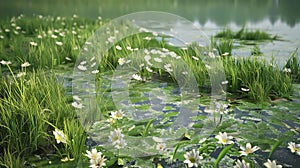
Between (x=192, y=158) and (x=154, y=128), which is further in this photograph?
(x=154, y=128)

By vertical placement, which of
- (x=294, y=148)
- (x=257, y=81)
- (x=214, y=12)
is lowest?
(x=294, y=148)

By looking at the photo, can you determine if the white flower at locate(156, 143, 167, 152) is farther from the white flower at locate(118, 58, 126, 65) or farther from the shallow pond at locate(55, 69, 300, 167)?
the white flower at locate(118, 58, 126, 65)

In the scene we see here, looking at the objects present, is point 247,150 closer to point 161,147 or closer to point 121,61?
point 161,147

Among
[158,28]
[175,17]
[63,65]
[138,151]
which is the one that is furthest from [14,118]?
[175,17]

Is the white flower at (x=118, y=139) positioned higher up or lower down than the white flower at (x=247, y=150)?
higher up

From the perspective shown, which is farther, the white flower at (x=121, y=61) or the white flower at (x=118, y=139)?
the white flower at (x=121, y=61)

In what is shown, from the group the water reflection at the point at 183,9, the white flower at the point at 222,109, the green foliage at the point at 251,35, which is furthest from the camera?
the water reflection at the point at 183,9

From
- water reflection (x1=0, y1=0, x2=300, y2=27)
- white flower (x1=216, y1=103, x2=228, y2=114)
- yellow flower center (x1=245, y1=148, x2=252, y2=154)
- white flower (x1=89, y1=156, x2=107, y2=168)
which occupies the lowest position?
yellow flower center (x1=245, y1=148, x2=252, y2=154)

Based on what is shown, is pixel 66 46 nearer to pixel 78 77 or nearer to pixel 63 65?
pixel 63 65

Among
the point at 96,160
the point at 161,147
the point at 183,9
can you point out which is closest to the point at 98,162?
the point at 96,160

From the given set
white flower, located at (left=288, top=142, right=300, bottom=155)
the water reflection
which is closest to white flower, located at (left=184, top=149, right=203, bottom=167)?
white flower, located at (left=288, top=142, right=300, bottom=155)

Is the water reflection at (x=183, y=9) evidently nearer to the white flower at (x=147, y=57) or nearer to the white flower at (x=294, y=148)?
the white flower at (x=147, y=57)

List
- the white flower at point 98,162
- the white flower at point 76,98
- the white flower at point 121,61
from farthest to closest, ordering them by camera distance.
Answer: the white flower at point 121,61 < the white flower at point 76,98 < the white flower at point 98,162

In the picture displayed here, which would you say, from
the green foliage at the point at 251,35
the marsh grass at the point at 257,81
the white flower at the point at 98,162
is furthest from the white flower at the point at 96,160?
the green foliage at the point at 251,35
